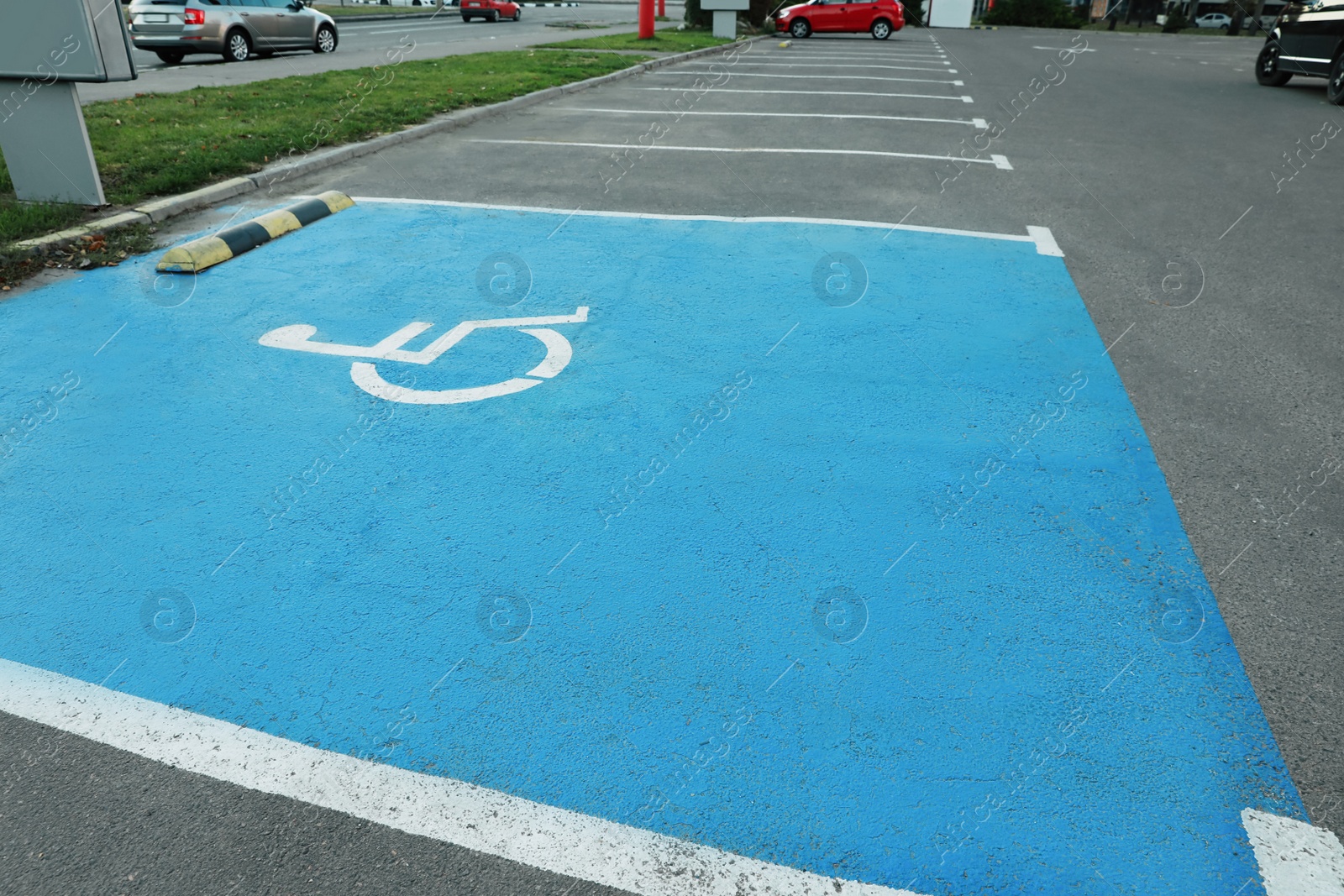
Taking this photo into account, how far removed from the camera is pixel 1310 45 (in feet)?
53.1

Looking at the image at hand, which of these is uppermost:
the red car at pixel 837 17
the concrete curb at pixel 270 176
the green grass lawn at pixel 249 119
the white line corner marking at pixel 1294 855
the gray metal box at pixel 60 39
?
the gray metal box at pixel 60 39

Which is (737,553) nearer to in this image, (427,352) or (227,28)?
(427,352)

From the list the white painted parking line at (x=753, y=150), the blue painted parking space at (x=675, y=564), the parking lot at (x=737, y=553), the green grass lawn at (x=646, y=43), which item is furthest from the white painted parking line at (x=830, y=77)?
the blue painted parking space at (x=675, y=564)

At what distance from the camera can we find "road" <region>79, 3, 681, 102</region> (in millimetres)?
14898

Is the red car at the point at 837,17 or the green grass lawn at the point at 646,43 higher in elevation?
the red car at the point at 837,17

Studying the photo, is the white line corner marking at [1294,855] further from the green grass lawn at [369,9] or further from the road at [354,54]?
the green grass lawn at [369,9]

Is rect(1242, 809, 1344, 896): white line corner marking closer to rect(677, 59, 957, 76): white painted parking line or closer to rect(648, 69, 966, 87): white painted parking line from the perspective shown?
rect(648, 69, 966, 87): white painted parking line

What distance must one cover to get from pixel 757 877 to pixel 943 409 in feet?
9.46

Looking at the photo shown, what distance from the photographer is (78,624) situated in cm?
300

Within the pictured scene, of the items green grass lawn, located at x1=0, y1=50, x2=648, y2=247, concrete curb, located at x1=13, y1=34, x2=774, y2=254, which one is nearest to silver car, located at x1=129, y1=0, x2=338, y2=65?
green grass lawn, located at x1=0, y1=50, x2=648, y2=247

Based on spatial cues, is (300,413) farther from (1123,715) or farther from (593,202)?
(593,202)

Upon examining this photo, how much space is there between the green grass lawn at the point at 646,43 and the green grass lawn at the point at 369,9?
16.5m

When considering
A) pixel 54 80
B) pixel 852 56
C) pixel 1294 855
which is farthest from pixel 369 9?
pixel 1294 855

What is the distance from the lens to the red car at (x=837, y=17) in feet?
102
